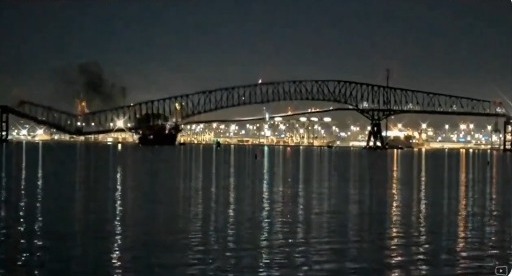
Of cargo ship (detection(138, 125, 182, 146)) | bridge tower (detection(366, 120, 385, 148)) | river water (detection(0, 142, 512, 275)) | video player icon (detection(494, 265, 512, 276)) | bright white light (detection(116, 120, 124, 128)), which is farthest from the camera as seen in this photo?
bright white light (detection(116, 120, 124, 128))

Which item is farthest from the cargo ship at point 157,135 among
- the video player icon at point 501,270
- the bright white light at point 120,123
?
the video player icon at point 501,270

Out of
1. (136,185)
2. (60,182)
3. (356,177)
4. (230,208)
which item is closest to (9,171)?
(60,182)

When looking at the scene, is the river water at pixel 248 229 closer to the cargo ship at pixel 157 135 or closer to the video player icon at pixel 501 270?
the video player icon at pixel 501 270

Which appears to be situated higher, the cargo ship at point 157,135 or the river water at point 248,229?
the cargo ship at point 157,135

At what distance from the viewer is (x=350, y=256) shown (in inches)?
805

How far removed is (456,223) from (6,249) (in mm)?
13118

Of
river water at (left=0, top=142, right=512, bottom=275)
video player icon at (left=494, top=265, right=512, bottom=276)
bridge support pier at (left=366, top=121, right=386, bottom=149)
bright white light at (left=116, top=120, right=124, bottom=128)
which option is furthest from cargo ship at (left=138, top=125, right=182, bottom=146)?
video player icon at (left=494, top=265, right=512, bottom=276)

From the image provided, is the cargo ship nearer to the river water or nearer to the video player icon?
the river water

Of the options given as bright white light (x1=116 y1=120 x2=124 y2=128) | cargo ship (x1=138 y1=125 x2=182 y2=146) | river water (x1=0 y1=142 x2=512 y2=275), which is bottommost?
river water (x1=0 y1=142 x2=512 y2=275)

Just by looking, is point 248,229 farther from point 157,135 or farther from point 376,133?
point 157,135

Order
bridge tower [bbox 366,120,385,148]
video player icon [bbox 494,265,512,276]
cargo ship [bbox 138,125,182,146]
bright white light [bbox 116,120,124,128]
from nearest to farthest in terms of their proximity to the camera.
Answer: video player icon [bbox 494,265,512,276] < bridge tower [bbox 366,120,385,148] < cargo ship [bbox 138,125,182,146] < bright white light [bbox 116,120,124,128]

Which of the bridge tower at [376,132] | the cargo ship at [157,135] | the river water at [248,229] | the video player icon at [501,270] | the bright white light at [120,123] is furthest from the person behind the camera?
the bright white light at [120,123]

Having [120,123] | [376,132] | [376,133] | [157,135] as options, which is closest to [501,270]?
[376,132]

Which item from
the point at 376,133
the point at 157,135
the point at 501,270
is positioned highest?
the point at 376,133
